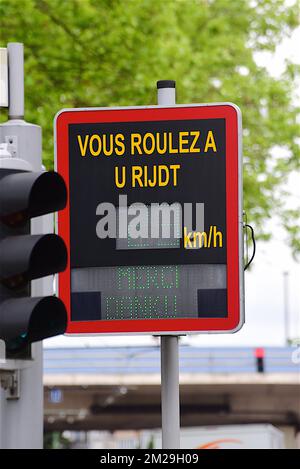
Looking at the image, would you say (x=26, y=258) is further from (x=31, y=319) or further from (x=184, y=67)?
(x=184, y=67)

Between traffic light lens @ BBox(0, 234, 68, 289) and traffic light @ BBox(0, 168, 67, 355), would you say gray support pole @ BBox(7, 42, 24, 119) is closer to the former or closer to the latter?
traffic light @ BBox(0, 168, 67, 355)

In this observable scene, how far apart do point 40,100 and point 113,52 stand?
1446 mm

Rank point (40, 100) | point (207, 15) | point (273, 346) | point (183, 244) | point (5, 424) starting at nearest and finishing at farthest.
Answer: point (5, 424) < point (183, 244) < point (40, 100) < point (207, 15) < point (273, 346)

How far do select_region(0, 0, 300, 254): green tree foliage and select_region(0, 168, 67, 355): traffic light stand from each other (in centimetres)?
1487

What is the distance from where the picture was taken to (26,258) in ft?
22.4

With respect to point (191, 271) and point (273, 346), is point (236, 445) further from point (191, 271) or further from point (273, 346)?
point (273, 346)

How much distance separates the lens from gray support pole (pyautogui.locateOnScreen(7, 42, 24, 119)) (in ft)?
26.4

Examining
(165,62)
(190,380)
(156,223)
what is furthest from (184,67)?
(190,380)

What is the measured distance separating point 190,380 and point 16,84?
55.3 metres

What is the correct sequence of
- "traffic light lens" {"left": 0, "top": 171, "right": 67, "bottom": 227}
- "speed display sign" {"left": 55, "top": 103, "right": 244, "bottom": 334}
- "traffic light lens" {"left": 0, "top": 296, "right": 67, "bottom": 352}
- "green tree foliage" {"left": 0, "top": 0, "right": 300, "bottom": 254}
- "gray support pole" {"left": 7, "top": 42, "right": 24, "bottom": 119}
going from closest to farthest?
1. "traffic light lens" {"left": 0, "top": 296, "right": 67, "bottom": 352}
2. "traffic light lens" {"left": 0, "top": 171, "right": 67, "bottom": 227}
3. "gray support pole" {"left": 7, "top": 42, "right": 24, "bottom": 119}
4. "speed display sign" {"left": 55, "top": 103, "right": 244, "bottom": 334}
5. "green tree foliage" {"left": 0, "top": 0, "right": 300, "bottom": 254}

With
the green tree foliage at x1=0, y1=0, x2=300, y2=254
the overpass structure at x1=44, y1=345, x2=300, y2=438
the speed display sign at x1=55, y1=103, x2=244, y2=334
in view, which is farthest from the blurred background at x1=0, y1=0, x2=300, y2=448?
the overpass structure at x1=44, y1=345, x2=300, y2=438

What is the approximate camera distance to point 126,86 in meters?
25.0
